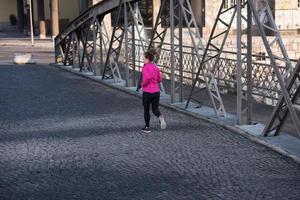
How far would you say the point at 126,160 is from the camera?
8.23 meters

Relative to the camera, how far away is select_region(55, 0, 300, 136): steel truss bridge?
10.0 metres

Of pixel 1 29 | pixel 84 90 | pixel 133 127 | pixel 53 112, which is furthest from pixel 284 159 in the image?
pixel 1 29

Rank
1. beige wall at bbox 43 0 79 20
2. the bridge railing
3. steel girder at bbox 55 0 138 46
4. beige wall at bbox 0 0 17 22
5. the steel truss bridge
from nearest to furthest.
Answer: the steel truss bridge
the bridge railing
steel girder at bbox 55 0 138 46
beige wall at bbox 43 0 79 20
beige wall at bbox 0 0 17 22

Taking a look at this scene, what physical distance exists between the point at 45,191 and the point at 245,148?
3.26 m

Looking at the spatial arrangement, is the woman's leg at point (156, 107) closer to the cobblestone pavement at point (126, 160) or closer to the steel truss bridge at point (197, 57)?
the cobblestone pavement at point (126, 160)

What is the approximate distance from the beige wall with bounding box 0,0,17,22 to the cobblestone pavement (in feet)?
154

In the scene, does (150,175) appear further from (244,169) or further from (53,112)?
(53,112)

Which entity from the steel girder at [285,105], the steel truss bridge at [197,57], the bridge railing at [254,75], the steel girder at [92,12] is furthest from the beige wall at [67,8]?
the steel girder at [285,105]

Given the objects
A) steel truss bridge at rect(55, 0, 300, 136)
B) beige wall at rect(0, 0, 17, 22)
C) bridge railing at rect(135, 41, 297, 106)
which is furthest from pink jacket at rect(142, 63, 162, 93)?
beige wall at rect(0, 0, 17, 22)

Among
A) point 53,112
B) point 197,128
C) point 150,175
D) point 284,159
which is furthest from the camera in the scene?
point 53,112

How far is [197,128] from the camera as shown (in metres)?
10.5

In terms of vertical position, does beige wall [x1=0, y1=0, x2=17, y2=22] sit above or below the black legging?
above

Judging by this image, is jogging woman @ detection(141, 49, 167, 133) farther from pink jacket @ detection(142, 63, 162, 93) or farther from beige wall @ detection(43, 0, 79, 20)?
beige wall @ detection(43, 0, 79, 20)

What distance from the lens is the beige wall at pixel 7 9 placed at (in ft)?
190
